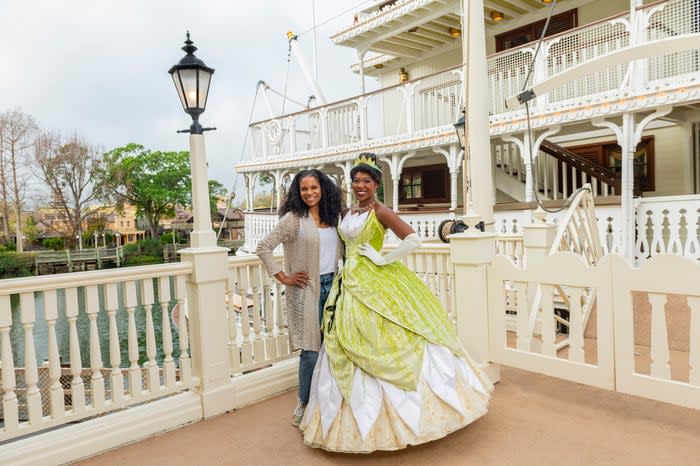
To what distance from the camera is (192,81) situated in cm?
317

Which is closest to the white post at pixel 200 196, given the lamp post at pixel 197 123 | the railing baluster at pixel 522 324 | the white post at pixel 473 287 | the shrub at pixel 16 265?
the lamp post at pixel 197 123

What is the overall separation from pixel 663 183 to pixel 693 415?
7662 mm

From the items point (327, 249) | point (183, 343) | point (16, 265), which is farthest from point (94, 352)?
point (16, 265)

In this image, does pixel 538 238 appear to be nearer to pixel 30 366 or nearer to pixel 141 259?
pixel 30 366

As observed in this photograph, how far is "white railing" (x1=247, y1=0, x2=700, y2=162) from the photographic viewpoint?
675 cm

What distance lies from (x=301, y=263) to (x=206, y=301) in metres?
0.84

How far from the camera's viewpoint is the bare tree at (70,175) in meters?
39.4

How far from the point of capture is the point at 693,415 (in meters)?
2.99

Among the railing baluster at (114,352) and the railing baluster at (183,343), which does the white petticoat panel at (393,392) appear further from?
the railing baluster at (114,352)

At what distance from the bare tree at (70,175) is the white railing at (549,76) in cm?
3593

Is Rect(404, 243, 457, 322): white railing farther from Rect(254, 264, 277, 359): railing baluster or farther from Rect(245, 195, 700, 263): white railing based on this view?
Rect(245, 195, 700, 263): white railing

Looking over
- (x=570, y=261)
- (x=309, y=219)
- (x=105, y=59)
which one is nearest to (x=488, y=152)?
(x=570, y=261)

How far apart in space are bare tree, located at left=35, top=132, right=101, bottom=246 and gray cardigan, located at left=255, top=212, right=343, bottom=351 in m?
44.2

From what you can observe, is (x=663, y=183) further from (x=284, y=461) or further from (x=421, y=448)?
(x=284, y=461)
